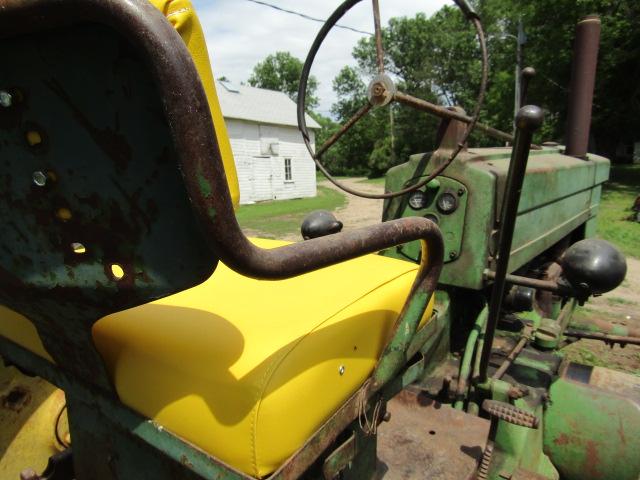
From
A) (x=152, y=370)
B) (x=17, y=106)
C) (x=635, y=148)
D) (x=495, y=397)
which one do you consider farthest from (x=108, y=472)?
(x=635, y=148)

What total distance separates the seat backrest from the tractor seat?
0.67ft

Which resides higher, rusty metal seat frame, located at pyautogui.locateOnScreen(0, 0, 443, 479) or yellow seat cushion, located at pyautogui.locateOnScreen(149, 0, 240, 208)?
yellow seat cushion, located at pyautogui.locateOnScreen(149, 0, 240, 208)

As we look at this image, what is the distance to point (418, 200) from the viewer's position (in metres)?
2.13

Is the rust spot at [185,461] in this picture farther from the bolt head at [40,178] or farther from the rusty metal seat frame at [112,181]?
the bolt head at [40,178]

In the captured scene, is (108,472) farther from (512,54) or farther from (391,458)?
(512,54)

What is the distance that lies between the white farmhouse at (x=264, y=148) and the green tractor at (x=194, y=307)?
15.8 meters

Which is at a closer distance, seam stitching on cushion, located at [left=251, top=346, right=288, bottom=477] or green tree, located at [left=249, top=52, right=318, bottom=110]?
seam stitching on cushion, located at [left=251, top=346, right=288, bottom=477]

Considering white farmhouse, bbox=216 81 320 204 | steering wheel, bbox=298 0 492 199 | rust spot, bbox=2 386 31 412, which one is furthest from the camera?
white farmhouse, bbox=216 81 320 204

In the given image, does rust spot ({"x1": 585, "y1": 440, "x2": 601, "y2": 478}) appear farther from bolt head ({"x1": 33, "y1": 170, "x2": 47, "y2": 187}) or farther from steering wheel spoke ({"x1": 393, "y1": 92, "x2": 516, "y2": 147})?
bolt head ({"x1": 33, "y1": 170, "x2": 47, "y2": 187})

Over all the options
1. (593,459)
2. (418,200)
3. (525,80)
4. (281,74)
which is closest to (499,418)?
(593,459)

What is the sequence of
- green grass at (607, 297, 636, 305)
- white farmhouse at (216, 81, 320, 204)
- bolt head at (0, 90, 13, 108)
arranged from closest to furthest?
bolt head at (0, 90, 13, 108)
green grass at (607, 297, 636, 305)
white farmhouse at (216, 81, 320, 204)

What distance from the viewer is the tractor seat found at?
0.81 metres

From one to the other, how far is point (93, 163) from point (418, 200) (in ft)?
5.50

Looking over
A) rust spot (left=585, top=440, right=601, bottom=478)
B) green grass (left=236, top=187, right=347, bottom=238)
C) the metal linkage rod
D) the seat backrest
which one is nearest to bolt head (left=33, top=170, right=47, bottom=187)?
the seat backrest
